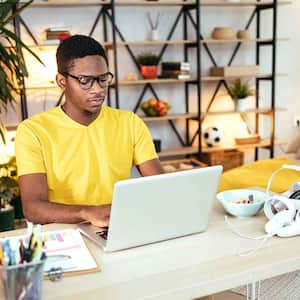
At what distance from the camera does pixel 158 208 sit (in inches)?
52.7

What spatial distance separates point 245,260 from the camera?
128 centimetres

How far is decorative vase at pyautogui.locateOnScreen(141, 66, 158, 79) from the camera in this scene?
4.25 meters

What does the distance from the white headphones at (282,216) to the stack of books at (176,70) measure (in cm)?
285

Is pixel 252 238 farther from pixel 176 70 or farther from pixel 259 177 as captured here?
pixel 176 70

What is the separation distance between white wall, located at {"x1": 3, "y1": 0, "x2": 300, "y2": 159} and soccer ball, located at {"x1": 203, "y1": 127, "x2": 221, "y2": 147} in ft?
0.69

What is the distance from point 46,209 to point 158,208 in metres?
0.46

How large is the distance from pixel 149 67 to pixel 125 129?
7.59ft

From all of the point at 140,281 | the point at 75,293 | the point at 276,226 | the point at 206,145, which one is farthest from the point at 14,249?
the point at 206,145

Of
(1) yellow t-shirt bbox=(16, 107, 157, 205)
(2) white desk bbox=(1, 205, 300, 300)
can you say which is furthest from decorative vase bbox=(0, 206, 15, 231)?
(2) white desk bbox=(1, 205, 300, 300)

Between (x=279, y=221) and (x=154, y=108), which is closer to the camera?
(x=279, y=221)

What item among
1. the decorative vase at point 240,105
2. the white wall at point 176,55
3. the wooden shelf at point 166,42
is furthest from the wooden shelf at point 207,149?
the wooden shelf at point 166,42

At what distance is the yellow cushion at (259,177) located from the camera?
2617 millimetres

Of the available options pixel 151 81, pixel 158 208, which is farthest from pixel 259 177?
pixel 158 208

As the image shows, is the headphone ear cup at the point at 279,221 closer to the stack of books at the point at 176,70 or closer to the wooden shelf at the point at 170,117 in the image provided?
the wooden shelf at the point at 170,117
